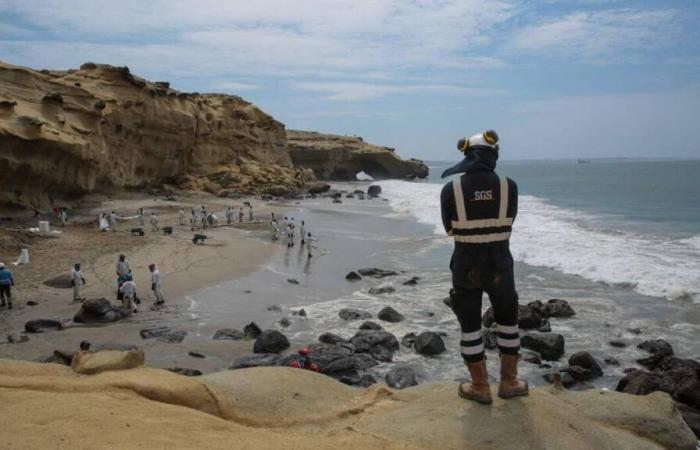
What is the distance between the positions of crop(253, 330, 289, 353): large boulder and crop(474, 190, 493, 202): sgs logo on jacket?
8080 mm

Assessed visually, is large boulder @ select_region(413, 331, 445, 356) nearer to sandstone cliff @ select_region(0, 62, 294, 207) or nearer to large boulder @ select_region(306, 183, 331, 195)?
sandstone cliff @ select_region(0, 62, 294, 207)

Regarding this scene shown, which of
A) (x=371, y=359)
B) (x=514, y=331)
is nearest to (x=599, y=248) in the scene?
(x=371, y=359)

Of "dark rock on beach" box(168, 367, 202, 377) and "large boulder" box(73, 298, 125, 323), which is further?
"large boulder" box(73, 298, 125, 323)

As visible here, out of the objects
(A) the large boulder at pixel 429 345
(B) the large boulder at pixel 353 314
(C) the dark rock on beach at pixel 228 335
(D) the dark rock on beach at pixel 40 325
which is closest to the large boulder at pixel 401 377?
(A) the large boulder at pixel 429 345

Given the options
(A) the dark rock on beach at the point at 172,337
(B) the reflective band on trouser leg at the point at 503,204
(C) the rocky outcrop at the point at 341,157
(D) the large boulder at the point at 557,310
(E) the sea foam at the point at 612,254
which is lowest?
(A) the dark rock on beach at the point at 172,337

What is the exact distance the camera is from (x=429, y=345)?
1212cm

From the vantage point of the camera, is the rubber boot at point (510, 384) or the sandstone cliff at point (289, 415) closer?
the sandstone cliff at point (289, 415)

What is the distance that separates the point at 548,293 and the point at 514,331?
1385cm

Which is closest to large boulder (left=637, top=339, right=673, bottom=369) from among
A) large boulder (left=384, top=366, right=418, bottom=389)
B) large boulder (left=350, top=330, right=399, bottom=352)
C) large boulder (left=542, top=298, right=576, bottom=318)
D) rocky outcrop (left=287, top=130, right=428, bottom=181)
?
large boulder (left=542, top=298, right=576, bottom=318)

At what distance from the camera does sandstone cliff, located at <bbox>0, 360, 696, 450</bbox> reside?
12.1ft

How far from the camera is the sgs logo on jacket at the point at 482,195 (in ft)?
15.4

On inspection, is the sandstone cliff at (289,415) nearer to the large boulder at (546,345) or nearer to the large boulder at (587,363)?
the large boulder at (587,363)

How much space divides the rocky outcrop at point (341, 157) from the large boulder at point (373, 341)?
7345 cm

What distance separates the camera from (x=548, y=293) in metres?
17.9
